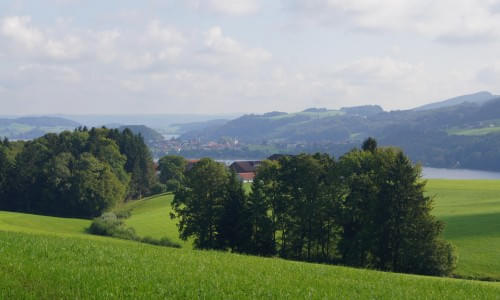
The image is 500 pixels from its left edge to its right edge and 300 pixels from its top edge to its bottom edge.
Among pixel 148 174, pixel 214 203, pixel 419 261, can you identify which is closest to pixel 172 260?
pixel 419 261

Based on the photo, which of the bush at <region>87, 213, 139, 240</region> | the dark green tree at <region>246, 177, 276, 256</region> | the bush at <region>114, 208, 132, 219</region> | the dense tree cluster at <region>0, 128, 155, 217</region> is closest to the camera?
the dark green tree at <region>246, 177, 276, 256</region>

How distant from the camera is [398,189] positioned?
47469mm

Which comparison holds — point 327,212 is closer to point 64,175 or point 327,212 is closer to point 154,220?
point 154,220

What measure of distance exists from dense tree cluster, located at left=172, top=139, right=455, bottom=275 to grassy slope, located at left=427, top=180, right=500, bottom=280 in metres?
4.97

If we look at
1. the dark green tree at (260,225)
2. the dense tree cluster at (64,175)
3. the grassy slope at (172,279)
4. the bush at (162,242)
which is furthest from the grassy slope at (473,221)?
the dense tree cluster at (64,175)

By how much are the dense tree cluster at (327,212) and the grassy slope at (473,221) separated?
497cm

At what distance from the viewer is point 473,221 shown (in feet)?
229

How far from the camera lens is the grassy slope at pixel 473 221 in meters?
48.4

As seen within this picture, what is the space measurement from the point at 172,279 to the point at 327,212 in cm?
3321

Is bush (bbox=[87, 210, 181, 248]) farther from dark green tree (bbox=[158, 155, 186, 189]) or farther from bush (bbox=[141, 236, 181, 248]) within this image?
dark green tree (bbox=[158, 155, 186, 189])

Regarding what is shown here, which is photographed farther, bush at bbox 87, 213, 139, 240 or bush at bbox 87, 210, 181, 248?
bush at bbox 87, 213, 139, 240

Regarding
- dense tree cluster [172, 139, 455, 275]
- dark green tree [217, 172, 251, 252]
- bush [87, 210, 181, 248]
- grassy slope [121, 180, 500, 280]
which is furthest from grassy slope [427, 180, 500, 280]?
bush [87, 210, 181, 248]

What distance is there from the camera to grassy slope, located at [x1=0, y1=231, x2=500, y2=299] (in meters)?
17.5

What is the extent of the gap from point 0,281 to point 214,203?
39700 mm
